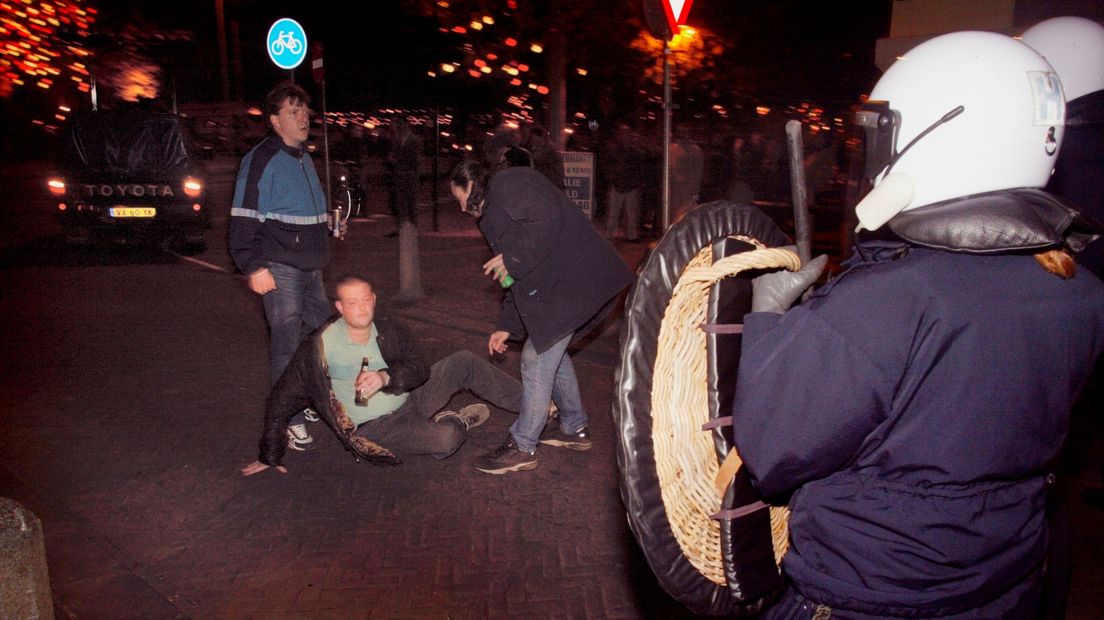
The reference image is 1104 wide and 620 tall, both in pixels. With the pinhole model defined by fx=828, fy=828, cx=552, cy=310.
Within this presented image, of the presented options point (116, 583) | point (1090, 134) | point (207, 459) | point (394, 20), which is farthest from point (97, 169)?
point (394, 20)

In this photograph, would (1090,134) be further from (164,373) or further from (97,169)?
(97,169)

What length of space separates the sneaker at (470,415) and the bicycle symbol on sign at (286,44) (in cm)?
657

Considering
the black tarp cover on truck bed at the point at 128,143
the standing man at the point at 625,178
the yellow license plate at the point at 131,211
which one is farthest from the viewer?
the standing man at the point at 625,178

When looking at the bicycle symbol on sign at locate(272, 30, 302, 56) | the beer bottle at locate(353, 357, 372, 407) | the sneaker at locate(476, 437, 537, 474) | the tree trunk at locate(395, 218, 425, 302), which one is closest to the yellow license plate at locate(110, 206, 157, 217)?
the bicycle symbol on sign at locate(272, 30, 302, 56)

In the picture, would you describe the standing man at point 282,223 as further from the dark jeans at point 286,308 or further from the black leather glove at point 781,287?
the black leather glove at point 781,287

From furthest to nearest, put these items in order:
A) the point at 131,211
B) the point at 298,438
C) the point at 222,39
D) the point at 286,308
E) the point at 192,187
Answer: the point at 222,39
the point at 192,187
the point at 131,211
the point at 298,438
the point at 286,308

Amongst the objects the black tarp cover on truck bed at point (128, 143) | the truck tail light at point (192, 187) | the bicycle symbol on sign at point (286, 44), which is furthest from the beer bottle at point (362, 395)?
the black tarp cover on truck bed at point (128, 143)

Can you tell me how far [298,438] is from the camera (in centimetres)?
548

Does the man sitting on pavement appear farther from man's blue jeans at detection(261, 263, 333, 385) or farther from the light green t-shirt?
man's blue jeans at detection(261, 263, 333, 385)

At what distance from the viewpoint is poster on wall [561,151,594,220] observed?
9.88 m

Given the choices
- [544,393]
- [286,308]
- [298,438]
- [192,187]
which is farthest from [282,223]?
[192,187]

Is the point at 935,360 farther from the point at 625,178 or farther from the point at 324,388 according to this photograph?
the point at 625,178

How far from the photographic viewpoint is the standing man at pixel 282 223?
4953 millimetres

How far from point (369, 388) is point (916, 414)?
365cm
